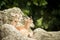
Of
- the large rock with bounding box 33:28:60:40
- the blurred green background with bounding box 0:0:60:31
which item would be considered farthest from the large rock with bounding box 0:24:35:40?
the blurred green background with bounding box 0:0:60:31

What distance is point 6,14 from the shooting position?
3139 millimetres

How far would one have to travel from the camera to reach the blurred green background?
4.65 m

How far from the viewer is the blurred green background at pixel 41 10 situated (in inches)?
183

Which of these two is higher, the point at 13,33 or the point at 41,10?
the point at 13,33

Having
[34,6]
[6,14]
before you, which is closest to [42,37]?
[6,14]

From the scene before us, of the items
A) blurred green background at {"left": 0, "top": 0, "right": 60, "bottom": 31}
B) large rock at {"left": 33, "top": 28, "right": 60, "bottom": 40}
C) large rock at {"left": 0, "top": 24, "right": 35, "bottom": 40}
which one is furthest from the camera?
blurred green background at {"left": 0, "top": 0, "right": 60, "bottom": 31}

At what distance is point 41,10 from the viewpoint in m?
5.18

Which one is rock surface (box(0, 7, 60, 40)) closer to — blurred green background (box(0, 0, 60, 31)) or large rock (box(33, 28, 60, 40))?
large rock (box(33, 28, 60, 40))

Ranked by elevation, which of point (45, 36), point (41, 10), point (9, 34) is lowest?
point (41, 10)

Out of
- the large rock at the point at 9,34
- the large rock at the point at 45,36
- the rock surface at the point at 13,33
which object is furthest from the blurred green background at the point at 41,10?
the large rock at the point at 9,34

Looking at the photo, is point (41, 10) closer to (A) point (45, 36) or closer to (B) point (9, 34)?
(A) point (45, 36)

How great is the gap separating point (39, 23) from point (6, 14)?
1794mm

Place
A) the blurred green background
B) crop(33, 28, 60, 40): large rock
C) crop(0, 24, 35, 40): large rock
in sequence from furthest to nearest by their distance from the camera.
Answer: the blurred green background
crop(33, 28, 60, 40): large rock
crop(0, 24, 35, 40): large rock

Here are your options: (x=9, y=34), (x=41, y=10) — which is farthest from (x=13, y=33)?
(x=41, y=10)
